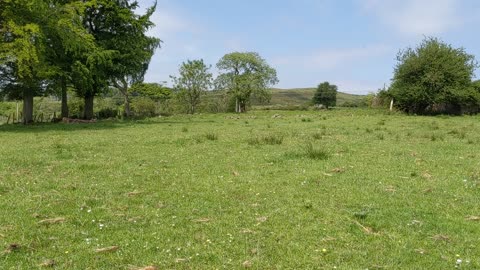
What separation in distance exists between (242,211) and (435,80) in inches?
1813

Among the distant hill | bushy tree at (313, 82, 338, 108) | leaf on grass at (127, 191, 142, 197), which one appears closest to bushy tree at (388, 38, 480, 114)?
leaf on grass at (127, 191, 142, 197)

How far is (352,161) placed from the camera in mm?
13766

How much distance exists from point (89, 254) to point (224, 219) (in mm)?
2486

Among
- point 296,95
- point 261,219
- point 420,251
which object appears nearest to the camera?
point 420,251

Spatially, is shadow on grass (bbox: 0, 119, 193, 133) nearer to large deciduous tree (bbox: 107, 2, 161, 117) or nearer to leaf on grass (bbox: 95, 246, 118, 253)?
large deciduous tree (bbox: 107, 2, 161, 117)

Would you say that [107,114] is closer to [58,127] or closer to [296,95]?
[58,127]

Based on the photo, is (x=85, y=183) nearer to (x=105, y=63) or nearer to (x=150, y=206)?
(x=150, y=206)

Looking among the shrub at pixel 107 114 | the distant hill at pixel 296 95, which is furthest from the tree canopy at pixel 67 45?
the distant hill at pixel 296 95

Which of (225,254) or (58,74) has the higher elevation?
(58,74)

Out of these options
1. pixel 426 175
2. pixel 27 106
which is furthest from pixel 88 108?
pixel 426 175

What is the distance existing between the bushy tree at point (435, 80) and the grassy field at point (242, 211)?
3604 cm

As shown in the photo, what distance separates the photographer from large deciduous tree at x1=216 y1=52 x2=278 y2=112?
73.9 metres

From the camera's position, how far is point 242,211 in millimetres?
8211

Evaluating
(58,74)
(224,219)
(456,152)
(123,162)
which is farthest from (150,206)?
(58,74)
